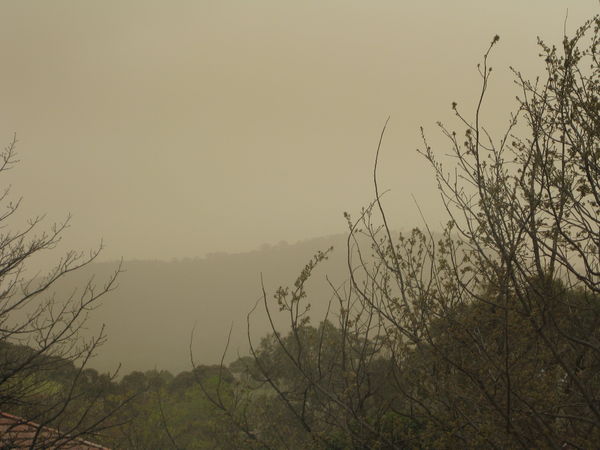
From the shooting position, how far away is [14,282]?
26.6ft

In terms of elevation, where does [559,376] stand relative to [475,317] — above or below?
below

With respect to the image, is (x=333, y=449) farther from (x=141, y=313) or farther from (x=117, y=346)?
(x=141, y=313)

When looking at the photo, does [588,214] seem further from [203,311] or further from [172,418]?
[203,311]

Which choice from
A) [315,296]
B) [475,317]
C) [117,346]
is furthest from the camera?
[315,296]

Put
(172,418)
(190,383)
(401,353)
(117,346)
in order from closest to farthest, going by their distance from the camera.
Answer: (401,353)
(172,418)
(190,383)
(117,346)

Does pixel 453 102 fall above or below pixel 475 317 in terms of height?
above

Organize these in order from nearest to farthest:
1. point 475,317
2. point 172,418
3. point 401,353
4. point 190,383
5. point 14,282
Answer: point 475,317, point 401,353, point 14,282, point 172,418, point 190,383

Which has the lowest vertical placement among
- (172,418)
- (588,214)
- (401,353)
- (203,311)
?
(172,418)

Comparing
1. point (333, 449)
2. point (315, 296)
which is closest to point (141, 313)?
point (315, 296)

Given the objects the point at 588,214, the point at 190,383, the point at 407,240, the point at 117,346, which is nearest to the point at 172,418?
the point at 190,383

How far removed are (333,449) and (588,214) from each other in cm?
768

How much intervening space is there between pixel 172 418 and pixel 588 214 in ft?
101

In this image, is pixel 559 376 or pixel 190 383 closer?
pixel 559 376

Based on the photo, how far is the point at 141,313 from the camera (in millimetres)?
192125
